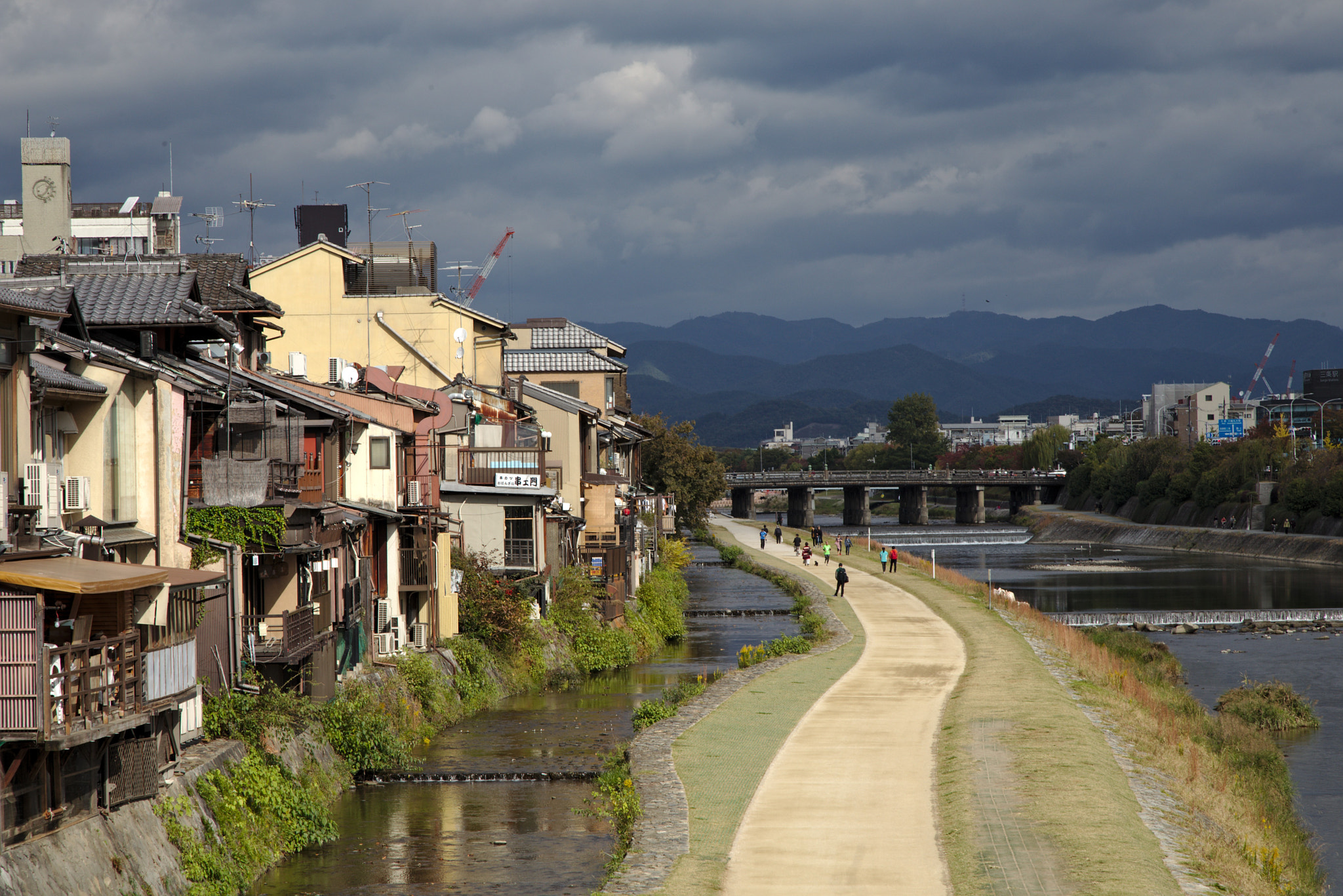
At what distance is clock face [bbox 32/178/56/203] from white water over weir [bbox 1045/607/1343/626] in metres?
61.9

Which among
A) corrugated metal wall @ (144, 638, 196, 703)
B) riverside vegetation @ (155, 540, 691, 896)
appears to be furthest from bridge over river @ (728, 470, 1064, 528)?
corrugated metal wall @ (144, 638, 196, 703)

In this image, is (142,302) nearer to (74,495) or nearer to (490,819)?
(74,495)

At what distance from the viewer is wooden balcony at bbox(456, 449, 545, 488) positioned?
40.5 m

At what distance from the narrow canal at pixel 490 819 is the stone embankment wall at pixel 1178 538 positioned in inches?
3105

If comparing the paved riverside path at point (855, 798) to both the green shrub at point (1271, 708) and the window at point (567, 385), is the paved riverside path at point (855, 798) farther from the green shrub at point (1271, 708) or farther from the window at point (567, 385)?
the window at point (567, 385)

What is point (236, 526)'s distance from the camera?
22969 mm

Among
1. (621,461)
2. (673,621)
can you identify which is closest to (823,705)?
(673,621)

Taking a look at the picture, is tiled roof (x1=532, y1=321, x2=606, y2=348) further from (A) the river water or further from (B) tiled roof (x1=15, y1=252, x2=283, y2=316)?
(B) tiled roof (x1=15, y1=252, x2=283, y2=316)

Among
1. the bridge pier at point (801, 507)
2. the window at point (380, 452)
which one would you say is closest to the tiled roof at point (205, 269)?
the window at point (380, 452)

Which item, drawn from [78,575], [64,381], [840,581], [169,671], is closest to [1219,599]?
[840,581]

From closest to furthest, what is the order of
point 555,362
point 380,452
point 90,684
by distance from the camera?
point 90,684 < point 380,452 < point 555,362

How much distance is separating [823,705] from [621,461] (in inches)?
1620

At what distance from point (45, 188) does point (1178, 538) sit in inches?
3998

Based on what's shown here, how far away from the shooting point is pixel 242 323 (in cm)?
3025
